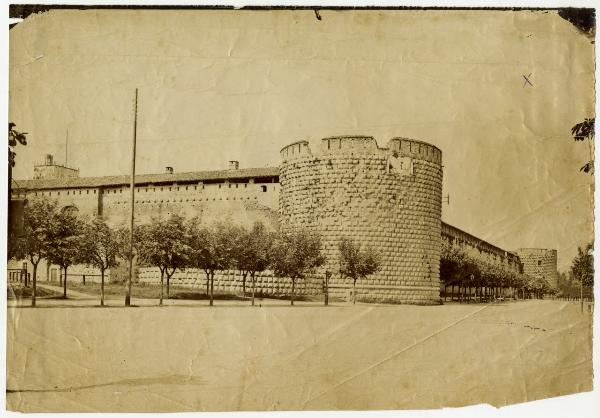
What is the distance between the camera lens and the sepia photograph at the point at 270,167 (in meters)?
7.15

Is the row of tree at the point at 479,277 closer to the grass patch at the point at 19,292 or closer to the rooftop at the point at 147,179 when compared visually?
the rooftop at the point at 147,179

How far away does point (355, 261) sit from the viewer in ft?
27.5

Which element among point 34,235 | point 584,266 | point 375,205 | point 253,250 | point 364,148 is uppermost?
point 364,148

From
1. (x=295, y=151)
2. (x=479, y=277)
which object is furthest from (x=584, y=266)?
(x=295, y=151)

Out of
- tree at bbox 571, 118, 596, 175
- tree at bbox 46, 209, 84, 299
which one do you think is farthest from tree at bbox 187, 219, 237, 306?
tree at bbox 571, 118, 596, 175

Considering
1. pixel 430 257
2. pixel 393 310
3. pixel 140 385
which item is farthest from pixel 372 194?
pixel 140 385

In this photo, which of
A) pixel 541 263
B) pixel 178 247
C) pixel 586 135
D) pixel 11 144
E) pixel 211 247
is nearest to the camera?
pixel 11 144

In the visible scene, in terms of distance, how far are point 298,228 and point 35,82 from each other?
3.43 metres

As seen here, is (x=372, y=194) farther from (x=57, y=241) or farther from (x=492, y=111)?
(x=57, y=241)

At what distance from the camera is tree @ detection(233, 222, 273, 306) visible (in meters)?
8.36

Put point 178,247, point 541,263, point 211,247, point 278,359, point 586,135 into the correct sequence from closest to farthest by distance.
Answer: point 278,359, point 586,135, point 541,263, point 178,247, point 211,247

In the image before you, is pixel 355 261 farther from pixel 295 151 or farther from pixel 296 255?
pixel 295 151

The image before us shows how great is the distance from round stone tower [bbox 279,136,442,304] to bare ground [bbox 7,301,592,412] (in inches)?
31.3

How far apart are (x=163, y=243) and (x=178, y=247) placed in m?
0.27
